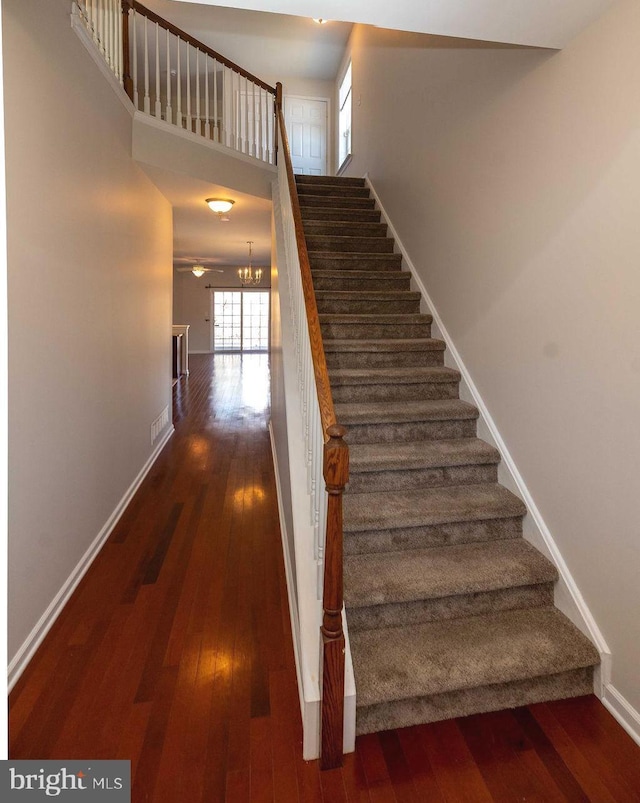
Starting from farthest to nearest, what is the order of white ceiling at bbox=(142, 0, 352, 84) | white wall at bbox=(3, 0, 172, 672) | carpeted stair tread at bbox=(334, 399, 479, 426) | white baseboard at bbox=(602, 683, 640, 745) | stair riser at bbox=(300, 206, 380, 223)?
1. white ceiling at bbox=(142, 0, 352, 84)
2. stair riser at bbox=(300, 206, 380, 223)
3. carpeted stair tread at bbox=(334, 399, 479, 426)
4. white wall at bbox=(3, 0, 172, 672)
5. white baseboard at bbox=(602, 683, 640, 745)

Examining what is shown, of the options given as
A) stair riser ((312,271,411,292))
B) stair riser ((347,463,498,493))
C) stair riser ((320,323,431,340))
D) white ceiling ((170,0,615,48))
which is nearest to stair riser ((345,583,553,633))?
stair riser ((347,463,498,493))

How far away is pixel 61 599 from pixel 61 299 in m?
1.51

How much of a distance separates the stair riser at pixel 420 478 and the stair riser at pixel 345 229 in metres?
2.81

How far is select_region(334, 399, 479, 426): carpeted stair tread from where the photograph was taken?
2.74 meters

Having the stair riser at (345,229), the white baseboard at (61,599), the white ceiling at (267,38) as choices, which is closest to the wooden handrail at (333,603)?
the white baseboard at (61,599)

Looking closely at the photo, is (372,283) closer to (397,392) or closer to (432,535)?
(397,392)

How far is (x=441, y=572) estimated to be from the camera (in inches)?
81.8

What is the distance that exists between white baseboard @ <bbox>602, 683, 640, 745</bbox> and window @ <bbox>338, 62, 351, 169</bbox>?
22.3 feet

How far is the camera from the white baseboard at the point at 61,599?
188 centimetres

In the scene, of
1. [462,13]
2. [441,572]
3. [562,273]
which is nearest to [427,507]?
[441,572]

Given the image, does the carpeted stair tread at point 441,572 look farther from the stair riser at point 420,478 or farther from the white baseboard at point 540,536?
the stair riser at point 420,478

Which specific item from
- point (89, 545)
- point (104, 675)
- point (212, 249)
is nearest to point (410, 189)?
point (89, 545)

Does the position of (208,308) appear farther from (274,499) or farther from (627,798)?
(627,798)

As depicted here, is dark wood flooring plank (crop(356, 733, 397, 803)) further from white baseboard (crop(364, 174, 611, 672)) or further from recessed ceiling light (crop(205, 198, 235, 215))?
recessed ceiling light (crop(205, 198, 235, 215))
